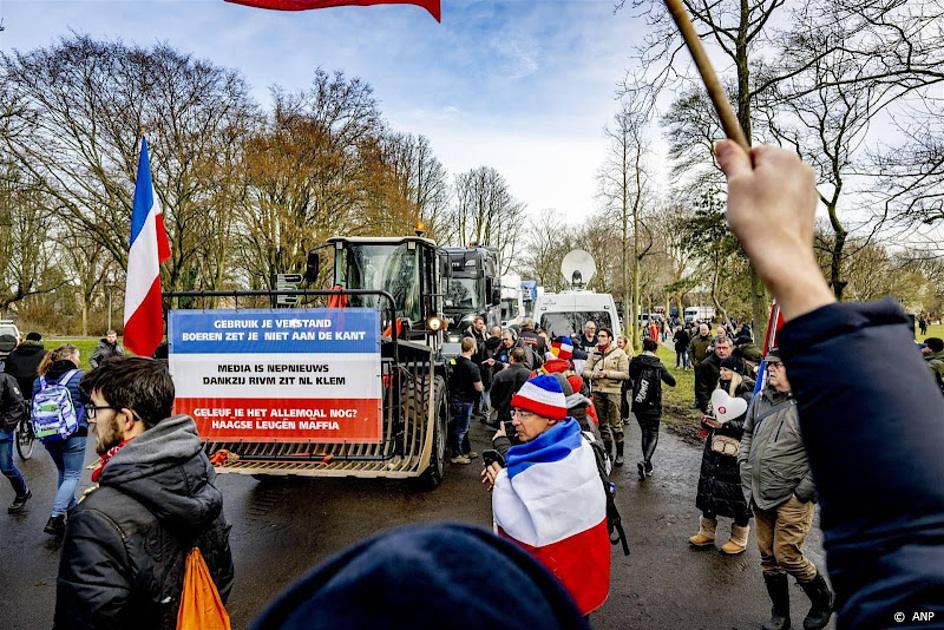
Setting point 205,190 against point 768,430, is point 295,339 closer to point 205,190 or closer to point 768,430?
point 768,430

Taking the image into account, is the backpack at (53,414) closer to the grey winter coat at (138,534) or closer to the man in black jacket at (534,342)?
the grey winter coat at (138,534)

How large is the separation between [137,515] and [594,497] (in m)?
1.84

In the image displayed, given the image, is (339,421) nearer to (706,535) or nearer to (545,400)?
(545,400)

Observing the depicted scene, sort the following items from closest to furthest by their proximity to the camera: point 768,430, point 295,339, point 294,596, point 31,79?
point 294,596 → point 768,430 → point 295,339 → point 31,79

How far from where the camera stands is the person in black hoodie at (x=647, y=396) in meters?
7.13

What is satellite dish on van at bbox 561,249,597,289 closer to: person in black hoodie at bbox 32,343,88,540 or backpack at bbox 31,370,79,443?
person in black hoodie at bbox 32,343,88,540

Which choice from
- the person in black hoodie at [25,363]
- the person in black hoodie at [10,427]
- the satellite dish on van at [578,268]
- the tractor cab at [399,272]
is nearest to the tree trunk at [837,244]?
the satellite dish on van at [578,268]

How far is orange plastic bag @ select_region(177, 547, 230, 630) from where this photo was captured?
1.94 meters

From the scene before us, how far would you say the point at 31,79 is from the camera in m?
18.4

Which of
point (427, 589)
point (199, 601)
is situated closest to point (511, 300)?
point (199, 601)

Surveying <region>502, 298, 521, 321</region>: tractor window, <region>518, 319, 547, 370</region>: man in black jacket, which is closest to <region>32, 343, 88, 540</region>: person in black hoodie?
<region>518, 319, 547, 370</region>: man in black jacket

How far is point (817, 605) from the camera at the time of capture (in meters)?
3.75

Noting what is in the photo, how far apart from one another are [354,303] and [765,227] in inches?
346

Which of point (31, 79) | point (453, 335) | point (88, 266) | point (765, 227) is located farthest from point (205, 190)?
point (765, 227)
